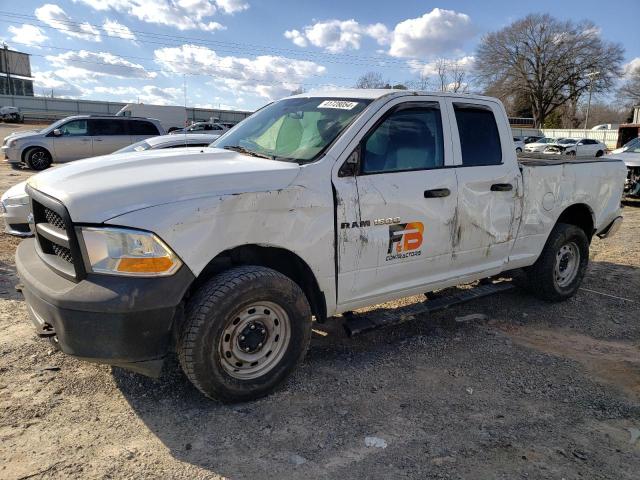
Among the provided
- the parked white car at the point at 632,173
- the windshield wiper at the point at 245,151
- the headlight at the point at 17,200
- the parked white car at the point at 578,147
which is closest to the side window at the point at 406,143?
the windshield wiper at the point at 245,151

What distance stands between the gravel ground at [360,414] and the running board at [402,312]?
0.32 meters

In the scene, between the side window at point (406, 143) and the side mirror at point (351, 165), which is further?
the side window at point (406, 143)

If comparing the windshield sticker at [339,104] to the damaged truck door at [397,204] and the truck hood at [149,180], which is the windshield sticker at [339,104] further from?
the truck hood at [149,180]

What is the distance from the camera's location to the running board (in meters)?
3.75

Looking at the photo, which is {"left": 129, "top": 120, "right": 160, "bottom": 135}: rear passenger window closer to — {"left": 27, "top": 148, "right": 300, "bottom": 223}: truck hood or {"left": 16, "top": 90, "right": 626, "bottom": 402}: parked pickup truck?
{"left": 16, "top": 90, "right": 626, "bottom": 402}: parked pickup truck

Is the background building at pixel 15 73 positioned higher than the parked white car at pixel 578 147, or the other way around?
the background building at pixel 15 73

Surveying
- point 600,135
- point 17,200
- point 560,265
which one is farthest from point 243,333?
point 600,135

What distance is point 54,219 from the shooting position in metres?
3.06

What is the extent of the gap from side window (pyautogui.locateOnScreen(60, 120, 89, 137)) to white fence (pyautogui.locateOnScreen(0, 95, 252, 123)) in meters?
42.7

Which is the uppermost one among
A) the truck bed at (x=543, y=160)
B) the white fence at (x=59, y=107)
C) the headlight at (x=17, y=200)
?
the white fence at (x=59, y=107)

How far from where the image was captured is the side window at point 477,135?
166 inches

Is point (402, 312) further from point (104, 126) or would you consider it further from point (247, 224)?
point (104, 126)

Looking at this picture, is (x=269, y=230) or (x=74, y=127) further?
(x=74, y=127)

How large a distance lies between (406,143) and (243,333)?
1.86 meters
